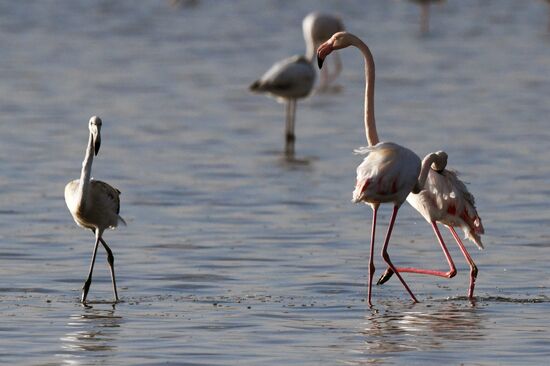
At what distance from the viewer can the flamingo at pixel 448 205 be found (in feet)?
31.7

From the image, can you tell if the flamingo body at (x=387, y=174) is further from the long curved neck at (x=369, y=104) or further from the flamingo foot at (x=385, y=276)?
the flamingo foot at (x=385, y=276)

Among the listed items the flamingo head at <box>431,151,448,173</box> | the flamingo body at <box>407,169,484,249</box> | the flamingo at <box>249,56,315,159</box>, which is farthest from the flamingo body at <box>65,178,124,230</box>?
the flamingo at <box>249,56,315,159</box>

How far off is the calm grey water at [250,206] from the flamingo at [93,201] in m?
0.42

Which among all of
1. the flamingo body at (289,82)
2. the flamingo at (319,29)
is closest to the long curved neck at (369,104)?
the flamingo body at (289,82)

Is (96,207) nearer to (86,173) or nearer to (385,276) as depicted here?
(86,173)

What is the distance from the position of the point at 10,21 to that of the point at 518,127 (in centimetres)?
1690

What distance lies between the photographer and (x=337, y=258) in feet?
36.0

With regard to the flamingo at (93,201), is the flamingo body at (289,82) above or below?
above

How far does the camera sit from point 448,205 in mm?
9672

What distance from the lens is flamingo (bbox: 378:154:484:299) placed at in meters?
9.66

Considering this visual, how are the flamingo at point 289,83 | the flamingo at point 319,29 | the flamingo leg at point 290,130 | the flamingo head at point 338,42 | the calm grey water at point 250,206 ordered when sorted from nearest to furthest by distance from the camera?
the calm grey water at point 250,206 < the flamingo head at point 338,42 < the flamingo leg at point 290,130 < the flamingo at point 289,83 < the flamingo at point 319,29

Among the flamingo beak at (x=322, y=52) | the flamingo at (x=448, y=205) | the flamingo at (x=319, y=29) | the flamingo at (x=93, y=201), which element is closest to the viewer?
the flamingo at (x=93, y=201)

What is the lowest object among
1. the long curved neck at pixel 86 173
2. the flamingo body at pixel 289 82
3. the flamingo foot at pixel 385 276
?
the flamingo foot at pixel 385 276

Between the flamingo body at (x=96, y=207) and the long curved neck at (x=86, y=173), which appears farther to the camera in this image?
the flamingo body at (x=96, y=207)
